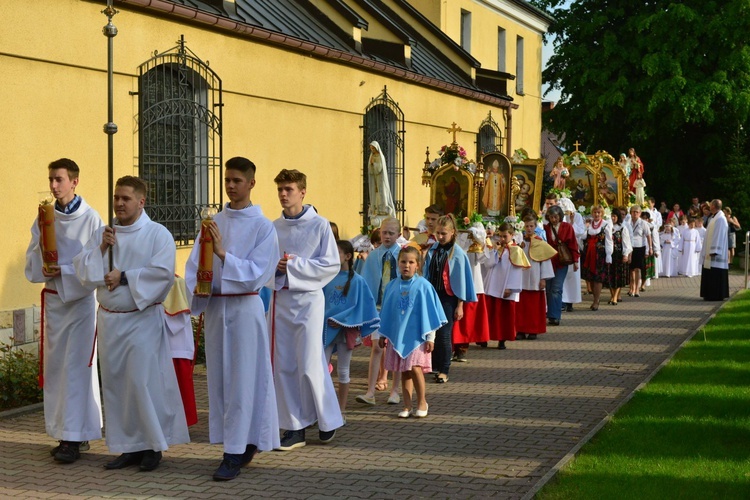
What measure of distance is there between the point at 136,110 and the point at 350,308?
432 centimetres

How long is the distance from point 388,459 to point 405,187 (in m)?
12.5

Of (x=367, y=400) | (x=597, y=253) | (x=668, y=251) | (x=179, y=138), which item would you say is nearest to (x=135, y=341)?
(x=367, y=400)

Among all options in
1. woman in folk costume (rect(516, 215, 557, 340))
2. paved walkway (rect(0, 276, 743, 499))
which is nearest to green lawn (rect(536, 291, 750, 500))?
paved walkway (rect(0, 276, 743, 499))

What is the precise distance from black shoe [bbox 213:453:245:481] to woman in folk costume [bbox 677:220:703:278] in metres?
22.2

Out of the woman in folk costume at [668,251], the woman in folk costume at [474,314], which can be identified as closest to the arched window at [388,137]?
the woman in folk costume at [474,314]

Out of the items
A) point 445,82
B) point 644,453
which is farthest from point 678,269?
point 644,453

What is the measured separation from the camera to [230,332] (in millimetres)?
7270

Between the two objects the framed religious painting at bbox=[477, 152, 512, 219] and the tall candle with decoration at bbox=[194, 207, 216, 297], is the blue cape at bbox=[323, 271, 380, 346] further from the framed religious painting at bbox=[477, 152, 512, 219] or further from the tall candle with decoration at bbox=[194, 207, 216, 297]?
the framed religious painting at bbox=[477, 152, 512, 219]

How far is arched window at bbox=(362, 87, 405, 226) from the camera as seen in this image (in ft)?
59.4

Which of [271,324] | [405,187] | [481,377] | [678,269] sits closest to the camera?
[271,324]

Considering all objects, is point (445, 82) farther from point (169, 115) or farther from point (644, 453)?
point (644, 453)

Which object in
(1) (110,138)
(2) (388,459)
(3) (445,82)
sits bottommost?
(2) (388,459)

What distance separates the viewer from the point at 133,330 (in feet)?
23.9

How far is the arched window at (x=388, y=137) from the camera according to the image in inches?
713
